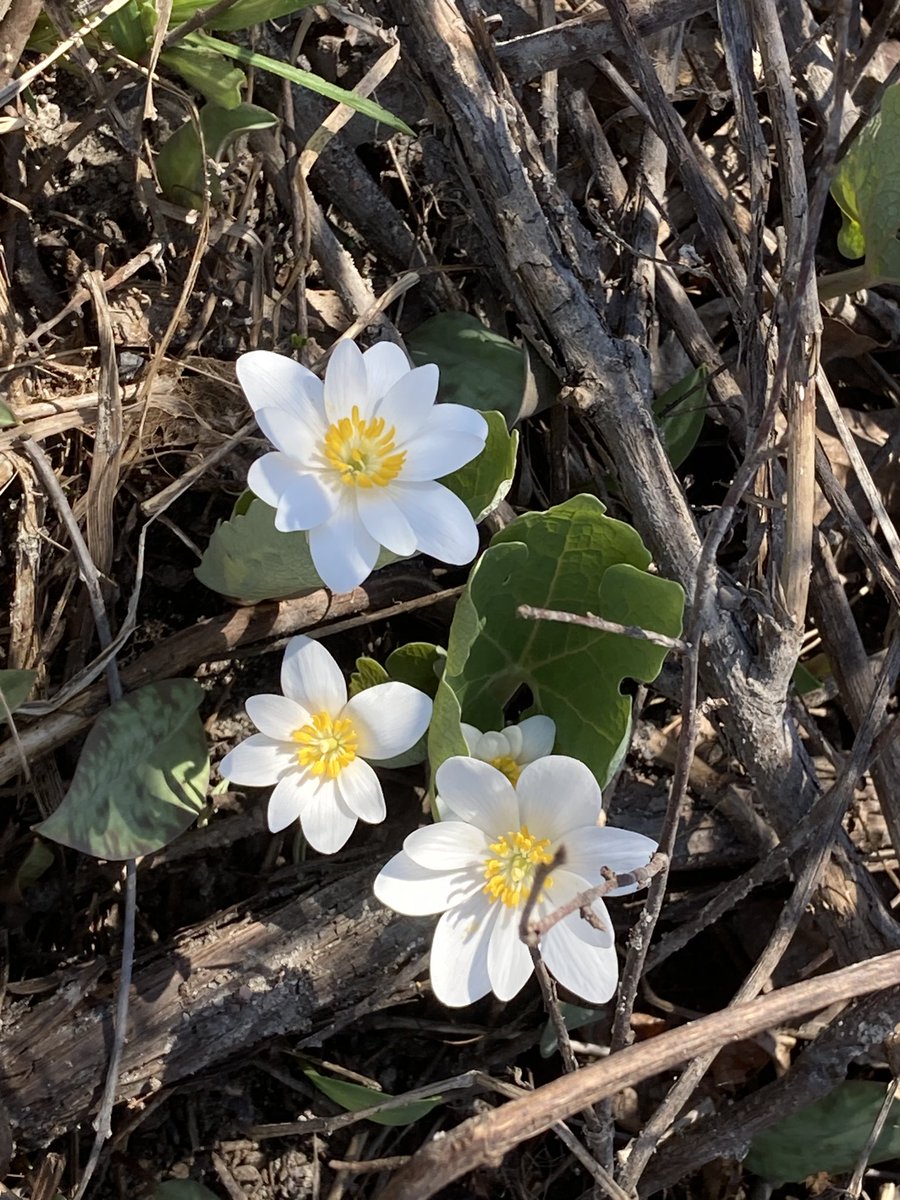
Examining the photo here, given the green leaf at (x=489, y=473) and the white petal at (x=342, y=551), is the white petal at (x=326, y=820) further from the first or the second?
the green leaf at (x=489, y=473)

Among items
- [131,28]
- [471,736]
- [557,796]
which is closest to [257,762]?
[471,736]

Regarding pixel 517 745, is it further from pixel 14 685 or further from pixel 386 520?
pixel 14 685

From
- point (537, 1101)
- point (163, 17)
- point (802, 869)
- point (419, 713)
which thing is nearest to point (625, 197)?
point (163, 17)

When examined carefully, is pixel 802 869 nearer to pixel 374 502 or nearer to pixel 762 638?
pixel 762 638

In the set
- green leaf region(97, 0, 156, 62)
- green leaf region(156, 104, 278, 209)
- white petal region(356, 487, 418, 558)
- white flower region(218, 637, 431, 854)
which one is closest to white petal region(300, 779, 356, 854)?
white flower region(218, 637, 431, 854)

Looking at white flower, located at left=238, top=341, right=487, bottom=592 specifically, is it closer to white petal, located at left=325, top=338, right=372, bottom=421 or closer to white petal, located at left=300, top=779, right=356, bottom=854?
white petal, located at left=325, top=338, right=372, bottom=421

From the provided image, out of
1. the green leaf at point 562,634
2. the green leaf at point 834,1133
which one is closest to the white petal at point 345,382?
the green leaf at point 562,634
